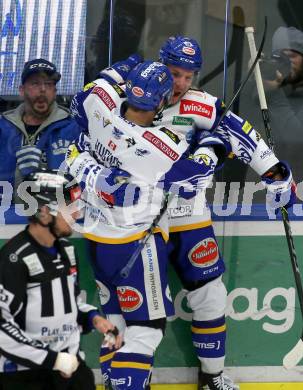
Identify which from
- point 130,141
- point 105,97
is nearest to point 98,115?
point 105,97

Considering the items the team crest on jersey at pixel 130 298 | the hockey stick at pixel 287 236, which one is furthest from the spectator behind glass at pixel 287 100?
the team crest on jersey at pixel 130 298

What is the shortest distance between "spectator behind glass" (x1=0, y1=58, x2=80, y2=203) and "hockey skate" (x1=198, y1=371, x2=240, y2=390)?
1.13 m

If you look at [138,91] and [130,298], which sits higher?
[138,91]

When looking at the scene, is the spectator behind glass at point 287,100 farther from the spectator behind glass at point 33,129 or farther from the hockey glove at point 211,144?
the spectator behind glass at point 33,129

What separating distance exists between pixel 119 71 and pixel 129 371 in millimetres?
1256

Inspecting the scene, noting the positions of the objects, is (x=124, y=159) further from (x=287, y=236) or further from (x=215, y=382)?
(x=215, y=382)

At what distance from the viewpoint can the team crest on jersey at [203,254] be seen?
4.53 metres

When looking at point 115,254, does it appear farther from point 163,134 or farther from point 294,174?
point 294,174

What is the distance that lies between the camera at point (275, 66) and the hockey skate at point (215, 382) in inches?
53.5

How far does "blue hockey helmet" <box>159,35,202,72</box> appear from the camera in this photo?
14.5 ft

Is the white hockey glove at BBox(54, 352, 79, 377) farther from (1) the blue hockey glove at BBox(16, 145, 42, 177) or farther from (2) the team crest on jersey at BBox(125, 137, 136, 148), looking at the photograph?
(1) the blue hockey glove at BBox(16, 145, 42, 177)

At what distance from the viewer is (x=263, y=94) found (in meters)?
4.73

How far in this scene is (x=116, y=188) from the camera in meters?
4.21

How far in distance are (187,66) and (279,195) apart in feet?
2.20
